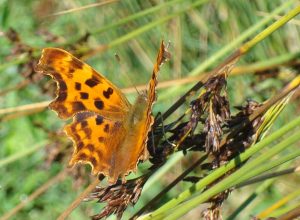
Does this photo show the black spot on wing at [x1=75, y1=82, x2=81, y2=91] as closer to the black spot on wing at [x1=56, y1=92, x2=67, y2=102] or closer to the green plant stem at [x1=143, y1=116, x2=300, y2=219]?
the black spot on wing at [x1=56, y1=92, x2=67, y2=102]

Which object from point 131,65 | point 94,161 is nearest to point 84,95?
point 94,161

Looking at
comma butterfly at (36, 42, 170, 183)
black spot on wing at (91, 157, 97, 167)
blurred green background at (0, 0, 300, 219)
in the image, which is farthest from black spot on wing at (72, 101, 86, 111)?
blurred green background at (0, 0, 300, 219)

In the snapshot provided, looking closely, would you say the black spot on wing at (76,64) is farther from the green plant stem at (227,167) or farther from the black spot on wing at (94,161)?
the green plant stem at (227,167)

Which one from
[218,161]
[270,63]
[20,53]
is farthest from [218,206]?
[20,53]

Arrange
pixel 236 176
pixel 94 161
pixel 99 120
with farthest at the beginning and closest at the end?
pixel 99 120 < pixel 94 161 < pixel 236 176

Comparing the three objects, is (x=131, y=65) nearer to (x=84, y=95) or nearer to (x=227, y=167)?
(x=84, y=95)

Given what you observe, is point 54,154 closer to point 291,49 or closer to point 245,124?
point 245,124

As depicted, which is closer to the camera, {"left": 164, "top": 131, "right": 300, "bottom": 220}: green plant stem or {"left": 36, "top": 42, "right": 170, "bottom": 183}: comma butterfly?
{"left": 164, "top": 131, "right": 300, "bottom": 220}: green plant stem

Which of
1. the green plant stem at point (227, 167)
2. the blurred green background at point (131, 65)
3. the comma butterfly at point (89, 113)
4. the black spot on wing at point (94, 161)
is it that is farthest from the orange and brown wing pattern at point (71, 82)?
the blurred green background at point (131, 65)
